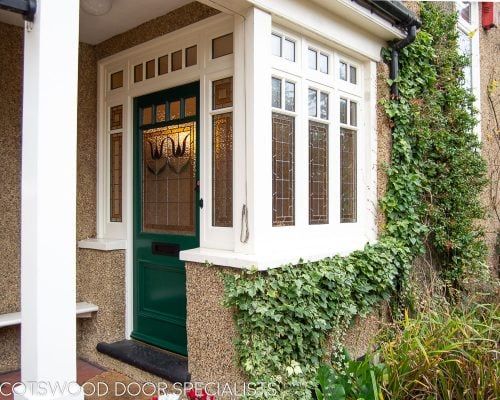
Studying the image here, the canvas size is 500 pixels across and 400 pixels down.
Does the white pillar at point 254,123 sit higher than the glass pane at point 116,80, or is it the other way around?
the glass pane at point 116,80

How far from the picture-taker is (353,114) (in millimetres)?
4750

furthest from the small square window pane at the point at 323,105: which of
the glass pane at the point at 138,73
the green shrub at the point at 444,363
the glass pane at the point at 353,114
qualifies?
the green shrub at the point at 444,363

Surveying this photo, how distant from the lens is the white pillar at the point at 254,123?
3.51 meters

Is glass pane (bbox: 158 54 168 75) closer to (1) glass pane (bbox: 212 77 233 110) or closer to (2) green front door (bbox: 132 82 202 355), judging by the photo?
(2) green front door (bbox: 132 82 202 355)

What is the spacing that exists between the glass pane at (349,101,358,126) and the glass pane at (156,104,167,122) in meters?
1.86

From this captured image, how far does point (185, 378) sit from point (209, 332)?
0.47m

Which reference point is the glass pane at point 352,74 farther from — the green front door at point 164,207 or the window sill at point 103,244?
the window sill at point 103,244

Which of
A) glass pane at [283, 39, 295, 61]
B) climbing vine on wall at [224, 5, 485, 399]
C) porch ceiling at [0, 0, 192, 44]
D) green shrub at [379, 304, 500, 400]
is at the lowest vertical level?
green shrub at [379, 304, 500, 400]

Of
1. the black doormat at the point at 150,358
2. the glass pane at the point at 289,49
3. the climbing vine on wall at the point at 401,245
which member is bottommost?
the black doormat at the point at 150,358

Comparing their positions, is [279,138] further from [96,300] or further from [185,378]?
[96,300]

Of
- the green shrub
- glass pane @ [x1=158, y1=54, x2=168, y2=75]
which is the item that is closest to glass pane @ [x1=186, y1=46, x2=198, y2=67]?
glass pane @ [x1=158, y1=54, x2=168, y2=75]

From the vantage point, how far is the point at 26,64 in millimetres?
2551

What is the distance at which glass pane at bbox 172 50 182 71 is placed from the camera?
4.32 m

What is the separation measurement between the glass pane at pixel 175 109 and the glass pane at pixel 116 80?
0.79 m
